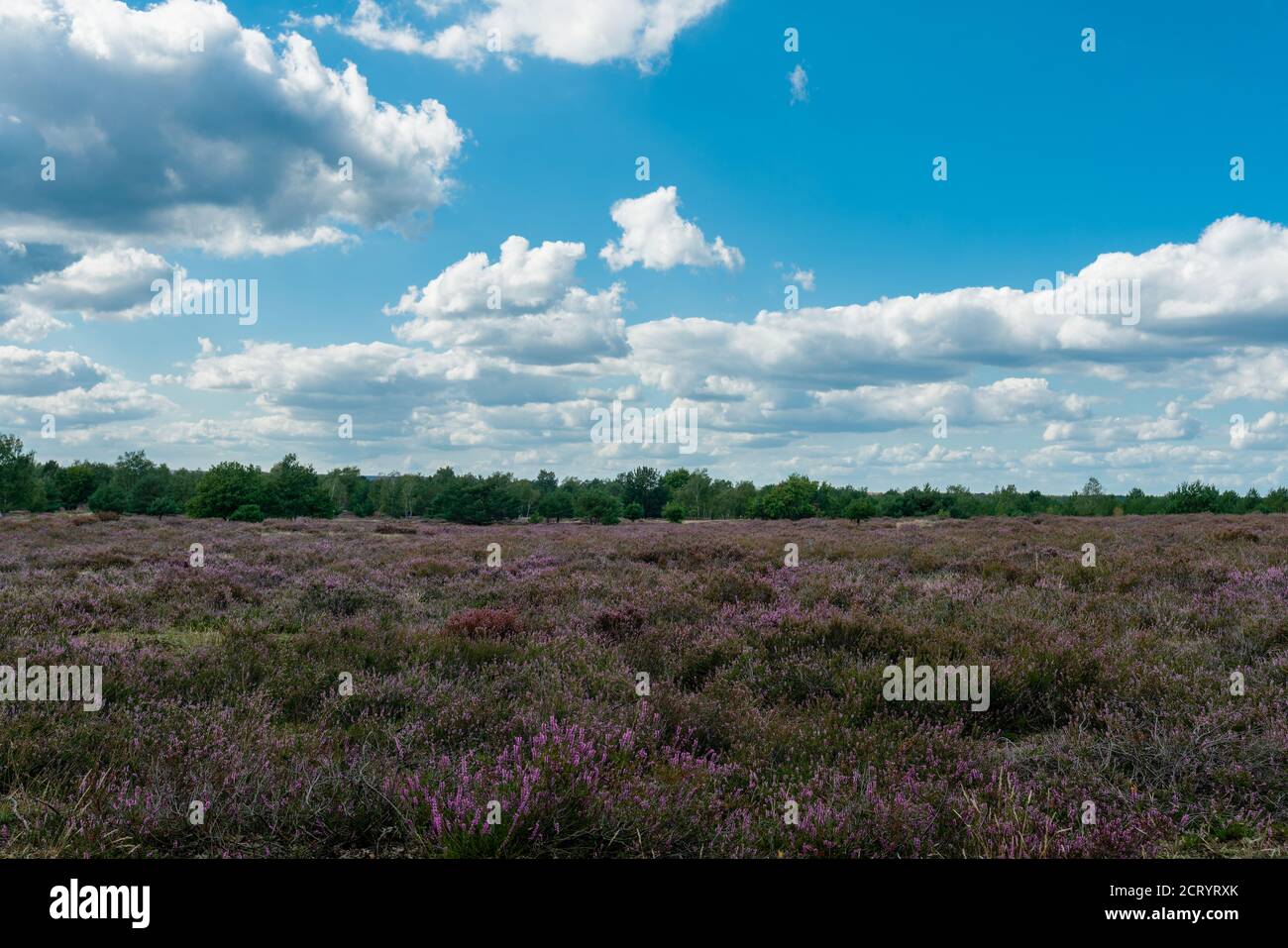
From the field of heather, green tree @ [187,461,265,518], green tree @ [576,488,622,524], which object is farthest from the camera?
green tree @ [576,488,622,524]

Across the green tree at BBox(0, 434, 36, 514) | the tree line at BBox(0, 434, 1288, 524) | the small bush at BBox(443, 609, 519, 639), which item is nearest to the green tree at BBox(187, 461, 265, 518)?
the tree line at BBox(0, 434, 1288, 524)

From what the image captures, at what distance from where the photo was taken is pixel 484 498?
185ft

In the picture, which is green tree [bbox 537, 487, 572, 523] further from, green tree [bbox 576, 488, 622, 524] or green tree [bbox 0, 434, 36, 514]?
green tree [bbox 0, 434, 36, 514]

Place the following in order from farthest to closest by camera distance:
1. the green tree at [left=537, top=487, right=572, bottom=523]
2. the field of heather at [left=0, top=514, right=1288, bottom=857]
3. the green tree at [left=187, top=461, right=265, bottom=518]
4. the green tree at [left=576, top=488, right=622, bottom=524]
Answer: the green tree at [left=537, top=487, right=572, bottom=523], the green tree at [left=576, top=488, right=622, bottom=524], the green tree at [left=187, top=461, right=265, bottom=518], the field of heather at [left=0, top=514, right=1288, bottom=857]

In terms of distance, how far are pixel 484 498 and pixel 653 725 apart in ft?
176

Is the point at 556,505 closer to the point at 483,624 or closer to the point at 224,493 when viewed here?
the point at 224,493

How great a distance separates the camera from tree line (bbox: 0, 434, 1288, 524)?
183 feet

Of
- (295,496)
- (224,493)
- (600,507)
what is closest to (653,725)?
(600,507)

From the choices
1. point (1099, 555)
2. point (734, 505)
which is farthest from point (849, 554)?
point (734, 505)

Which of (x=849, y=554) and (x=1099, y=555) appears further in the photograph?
(x=849, y=554)

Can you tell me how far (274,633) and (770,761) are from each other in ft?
20.0

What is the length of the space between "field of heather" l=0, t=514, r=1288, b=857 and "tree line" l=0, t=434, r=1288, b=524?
37045 millimetres
